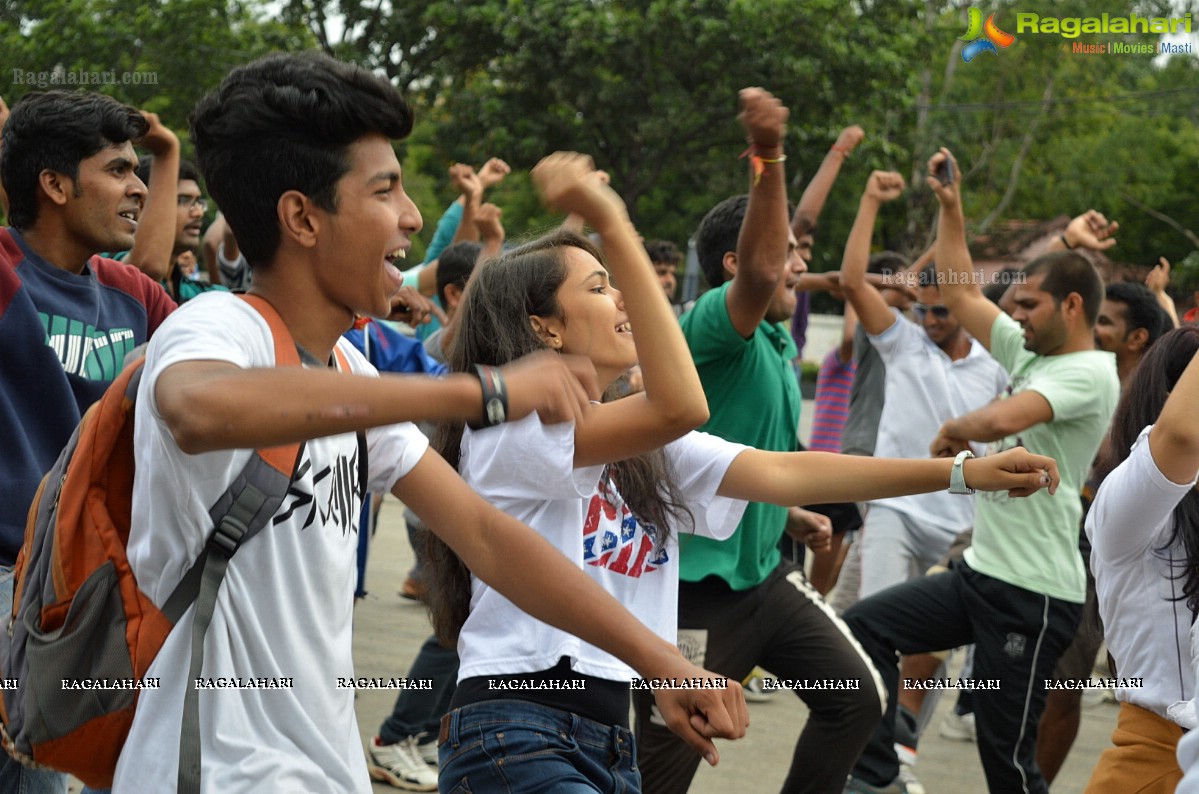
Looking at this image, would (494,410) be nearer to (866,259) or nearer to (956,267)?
(956,267)

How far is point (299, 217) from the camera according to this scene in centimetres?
205

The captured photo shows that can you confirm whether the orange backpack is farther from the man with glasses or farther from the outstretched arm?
the man with glasses

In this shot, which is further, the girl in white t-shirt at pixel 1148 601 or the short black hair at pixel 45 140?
the short black hair at pixel 45 140

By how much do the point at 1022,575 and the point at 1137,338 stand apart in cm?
194

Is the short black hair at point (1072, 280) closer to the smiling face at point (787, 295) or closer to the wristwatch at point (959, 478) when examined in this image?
the smiling face at point (787, 295)

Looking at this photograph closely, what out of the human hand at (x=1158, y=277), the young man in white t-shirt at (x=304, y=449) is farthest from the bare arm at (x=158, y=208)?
the human hand at (x=1158, y=277)

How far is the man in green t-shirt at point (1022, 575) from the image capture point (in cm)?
464

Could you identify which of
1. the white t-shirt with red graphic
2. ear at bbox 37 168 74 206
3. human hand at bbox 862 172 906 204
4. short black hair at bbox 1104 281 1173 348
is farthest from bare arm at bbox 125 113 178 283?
short black hair at bbox 1104 281 1173 348

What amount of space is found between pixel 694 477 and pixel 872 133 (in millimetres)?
23928

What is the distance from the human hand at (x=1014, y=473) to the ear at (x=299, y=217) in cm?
155

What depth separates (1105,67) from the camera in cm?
3198

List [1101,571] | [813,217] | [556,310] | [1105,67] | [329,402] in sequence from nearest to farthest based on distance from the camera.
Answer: [329,402], [556,310], [1101,571], [813,217], [1105,67]

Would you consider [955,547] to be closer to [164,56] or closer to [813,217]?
[813,217]

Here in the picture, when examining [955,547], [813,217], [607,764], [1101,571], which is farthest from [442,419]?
[955,547]
